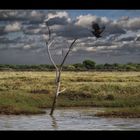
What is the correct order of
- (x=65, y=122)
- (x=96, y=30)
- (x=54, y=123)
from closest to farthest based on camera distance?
(x=96, y=30)
(x=54, y=123)
(x=65, y=122)

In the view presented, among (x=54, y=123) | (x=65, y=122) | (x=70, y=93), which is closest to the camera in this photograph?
(x=54, y=123)

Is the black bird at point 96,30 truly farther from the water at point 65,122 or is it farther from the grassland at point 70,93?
the grassland at point 70,93

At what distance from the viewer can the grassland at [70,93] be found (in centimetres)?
1297

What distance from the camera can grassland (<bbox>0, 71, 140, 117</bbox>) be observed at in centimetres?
1297

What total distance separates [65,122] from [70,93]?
2840 mm

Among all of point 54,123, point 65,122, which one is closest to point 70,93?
point 65,122

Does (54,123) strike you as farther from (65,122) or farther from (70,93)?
(70,93)

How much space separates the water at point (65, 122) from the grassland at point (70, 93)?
1.50 ft

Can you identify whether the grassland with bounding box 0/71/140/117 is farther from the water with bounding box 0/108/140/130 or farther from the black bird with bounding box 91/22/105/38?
the black bird with bounding box 91/22/105/38

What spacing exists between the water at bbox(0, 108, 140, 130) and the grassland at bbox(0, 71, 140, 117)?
0.46 metres

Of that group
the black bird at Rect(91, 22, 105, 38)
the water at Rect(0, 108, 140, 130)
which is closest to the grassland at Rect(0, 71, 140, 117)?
the water at Rect(0, 108, 140, 130)

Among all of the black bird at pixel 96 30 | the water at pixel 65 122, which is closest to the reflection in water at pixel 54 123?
the water at pixel 65 122

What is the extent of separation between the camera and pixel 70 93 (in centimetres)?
1440
